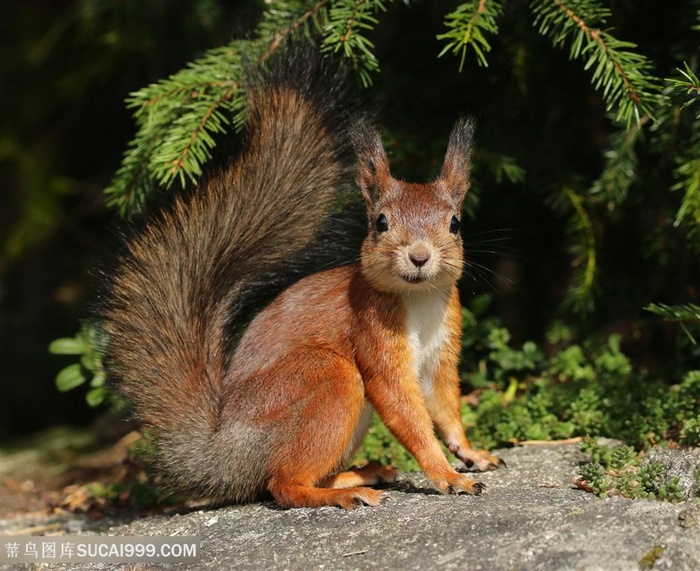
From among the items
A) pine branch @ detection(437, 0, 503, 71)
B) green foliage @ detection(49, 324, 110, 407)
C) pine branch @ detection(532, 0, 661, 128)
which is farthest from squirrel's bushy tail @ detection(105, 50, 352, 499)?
green foliage @ detection(49, 324, 110, 407)

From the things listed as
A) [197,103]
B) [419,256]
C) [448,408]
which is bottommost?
[448,408]

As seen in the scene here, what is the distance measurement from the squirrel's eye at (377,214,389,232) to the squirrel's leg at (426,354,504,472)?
0.58 meters

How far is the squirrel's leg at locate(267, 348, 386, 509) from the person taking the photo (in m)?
3.20

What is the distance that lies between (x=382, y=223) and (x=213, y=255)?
65cm

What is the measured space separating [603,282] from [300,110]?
216cm

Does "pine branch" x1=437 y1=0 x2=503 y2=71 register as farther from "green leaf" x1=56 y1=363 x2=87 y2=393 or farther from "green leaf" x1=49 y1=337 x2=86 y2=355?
"green leaf" x1=56 y1=363 x2=87 y2=393

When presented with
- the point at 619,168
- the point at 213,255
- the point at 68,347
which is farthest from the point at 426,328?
the point at 68,347

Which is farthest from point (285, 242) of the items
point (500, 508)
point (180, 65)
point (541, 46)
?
point (180, 65)

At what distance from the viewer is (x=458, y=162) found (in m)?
3.40

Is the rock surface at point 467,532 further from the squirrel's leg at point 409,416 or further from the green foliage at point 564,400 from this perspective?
the green foliage at point 564,400

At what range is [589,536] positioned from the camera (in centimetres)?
251

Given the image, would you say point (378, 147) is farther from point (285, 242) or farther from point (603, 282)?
point (603, 282)

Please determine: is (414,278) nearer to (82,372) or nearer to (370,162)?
(370,162)

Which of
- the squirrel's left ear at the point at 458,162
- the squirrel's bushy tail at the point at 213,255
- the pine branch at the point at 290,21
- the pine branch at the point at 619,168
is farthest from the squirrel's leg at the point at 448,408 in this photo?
the pine branch at the point at 290,21
